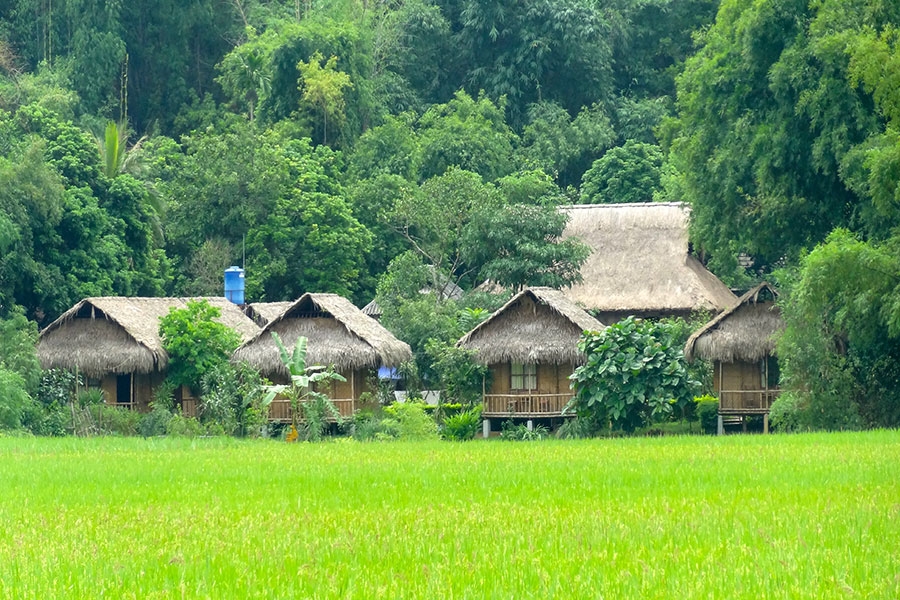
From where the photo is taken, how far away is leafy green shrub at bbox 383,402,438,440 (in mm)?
28328

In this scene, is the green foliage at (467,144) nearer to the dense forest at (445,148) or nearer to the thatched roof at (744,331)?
the dense forest at (445,148)

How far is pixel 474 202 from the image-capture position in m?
39.1

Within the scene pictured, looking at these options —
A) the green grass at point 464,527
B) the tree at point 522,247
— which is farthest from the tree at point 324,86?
the green grass at point 464,527

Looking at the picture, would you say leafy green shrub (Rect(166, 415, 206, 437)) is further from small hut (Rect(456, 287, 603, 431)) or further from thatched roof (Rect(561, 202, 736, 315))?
thatched roof (Rect(561, 202, 736, 315))

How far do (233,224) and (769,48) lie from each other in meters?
18.8

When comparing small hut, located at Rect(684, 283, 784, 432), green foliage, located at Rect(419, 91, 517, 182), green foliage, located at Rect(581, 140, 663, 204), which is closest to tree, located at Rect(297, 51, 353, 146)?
green foliage, located at Rect(419, 91, 517, 182)

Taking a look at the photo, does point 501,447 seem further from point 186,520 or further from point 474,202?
point 474,202

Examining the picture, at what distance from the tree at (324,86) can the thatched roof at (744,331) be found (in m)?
21.0

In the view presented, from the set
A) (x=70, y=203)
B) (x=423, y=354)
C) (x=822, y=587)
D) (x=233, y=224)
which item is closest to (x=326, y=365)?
(x=423, y=354)

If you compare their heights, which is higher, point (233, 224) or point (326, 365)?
point (233, 224)

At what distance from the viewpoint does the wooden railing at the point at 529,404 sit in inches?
1275

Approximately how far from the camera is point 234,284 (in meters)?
39.4

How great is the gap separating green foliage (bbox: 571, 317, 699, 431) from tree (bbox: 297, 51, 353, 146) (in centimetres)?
2231

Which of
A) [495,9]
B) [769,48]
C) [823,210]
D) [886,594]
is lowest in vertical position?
[886,594]
